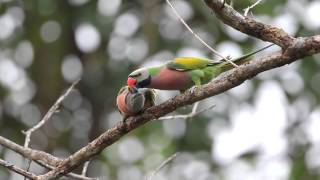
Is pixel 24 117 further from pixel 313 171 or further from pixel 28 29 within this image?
pixel 313 171

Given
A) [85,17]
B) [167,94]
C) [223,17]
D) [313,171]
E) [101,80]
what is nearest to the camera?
[223,17]

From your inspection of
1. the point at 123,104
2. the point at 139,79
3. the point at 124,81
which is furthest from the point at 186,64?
the point at 124,81

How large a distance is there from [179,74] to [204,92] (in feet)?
1.33

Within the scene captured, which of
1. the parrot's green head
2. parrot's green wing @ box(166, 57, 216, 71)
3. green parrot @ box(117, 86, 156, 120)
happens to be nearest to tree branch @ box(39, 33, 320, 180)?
green parrot @ box(117, 86, 156, 120)

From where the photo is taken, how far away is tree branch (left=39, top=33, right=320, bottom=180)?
2.63 meters

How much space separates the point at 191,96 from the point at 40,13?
7.41 m

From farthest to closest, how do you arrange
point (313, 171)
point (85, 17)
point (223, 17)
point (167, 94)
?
1. point (85, 17)
2. point (167, 94)
3. point (313, 171)
4. point (223, 17)

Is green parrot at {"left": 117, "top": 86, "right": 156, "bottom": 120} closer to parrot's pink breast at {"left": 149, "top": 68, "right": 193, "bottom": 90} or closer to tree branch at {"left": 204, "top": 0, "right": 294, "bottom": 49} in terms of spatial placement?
parrot's pink breast at {"left": 149, "top": 68, "right": 193, "bottom": 90}

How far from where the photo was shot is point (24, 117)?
35.2 feet

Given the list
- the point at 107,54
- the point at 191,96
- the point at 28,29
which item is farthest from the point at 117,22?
the point at 191,96

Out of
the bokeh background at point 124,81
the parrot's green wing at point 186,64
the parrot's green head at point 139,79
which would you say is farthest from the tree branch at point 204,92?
the bokeh background at point 124,81

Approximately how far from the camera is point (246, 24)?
274 centimetres

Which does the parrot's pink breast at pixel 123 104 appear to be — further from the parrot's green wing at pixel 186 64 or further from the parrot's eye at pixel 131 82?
the parrot's green wing at pixel 186 64

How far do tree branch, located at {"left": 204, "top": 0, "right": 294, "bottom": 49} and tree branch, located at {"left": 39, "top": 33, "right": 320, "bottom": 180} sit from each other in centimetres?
7
